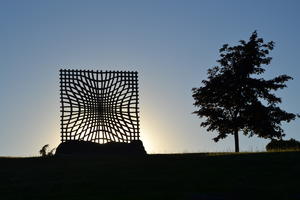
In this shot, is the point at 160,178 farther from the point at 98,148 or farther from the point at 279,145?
the point at 279,145

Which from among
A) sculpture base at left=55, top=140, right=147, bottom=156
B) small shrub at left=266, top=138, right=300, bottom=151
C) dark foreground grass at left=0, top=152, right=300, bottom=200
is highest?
small shrub at left=266, top=138, right=300, bottom=151

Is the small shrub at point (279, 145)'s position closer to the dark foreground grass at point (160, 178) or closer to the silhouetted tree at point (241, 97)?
the silhouetted tree at point (241, 97)

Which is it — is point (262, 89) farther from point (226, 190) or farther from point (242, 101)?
point (226, 190)

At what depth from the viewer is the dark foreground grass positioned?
12070 millimetres

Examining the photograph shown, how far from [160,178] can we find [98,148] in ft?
33.8

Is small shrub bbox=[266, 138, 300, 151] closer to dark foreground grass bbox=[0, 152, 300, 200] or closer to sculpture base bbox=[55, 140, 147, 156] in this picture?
sculpture base bbox=[55, 140, 147, 156]

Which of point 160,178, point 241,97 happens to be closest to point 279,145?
point 241,97

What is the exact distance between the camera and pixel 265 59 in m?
30.3

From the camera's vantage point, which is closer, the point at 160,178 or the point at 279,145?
the point at 160,178

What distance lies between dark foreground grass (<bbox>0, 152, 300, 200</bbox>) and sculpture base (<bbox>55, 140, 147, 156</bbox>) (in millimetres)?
5081

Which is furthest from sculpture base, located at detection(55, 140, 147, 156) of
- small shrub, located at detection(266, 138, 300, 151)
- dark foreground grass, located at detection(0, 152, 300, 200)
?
small shrub, located at detection(266, 138, 300, 151)

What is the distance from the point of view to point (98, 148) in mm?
23953

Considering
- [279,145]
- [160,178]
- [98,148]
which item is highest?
[279,145]

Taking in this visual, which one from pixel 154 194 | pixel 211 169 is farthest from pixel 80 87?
pixel 154 194
